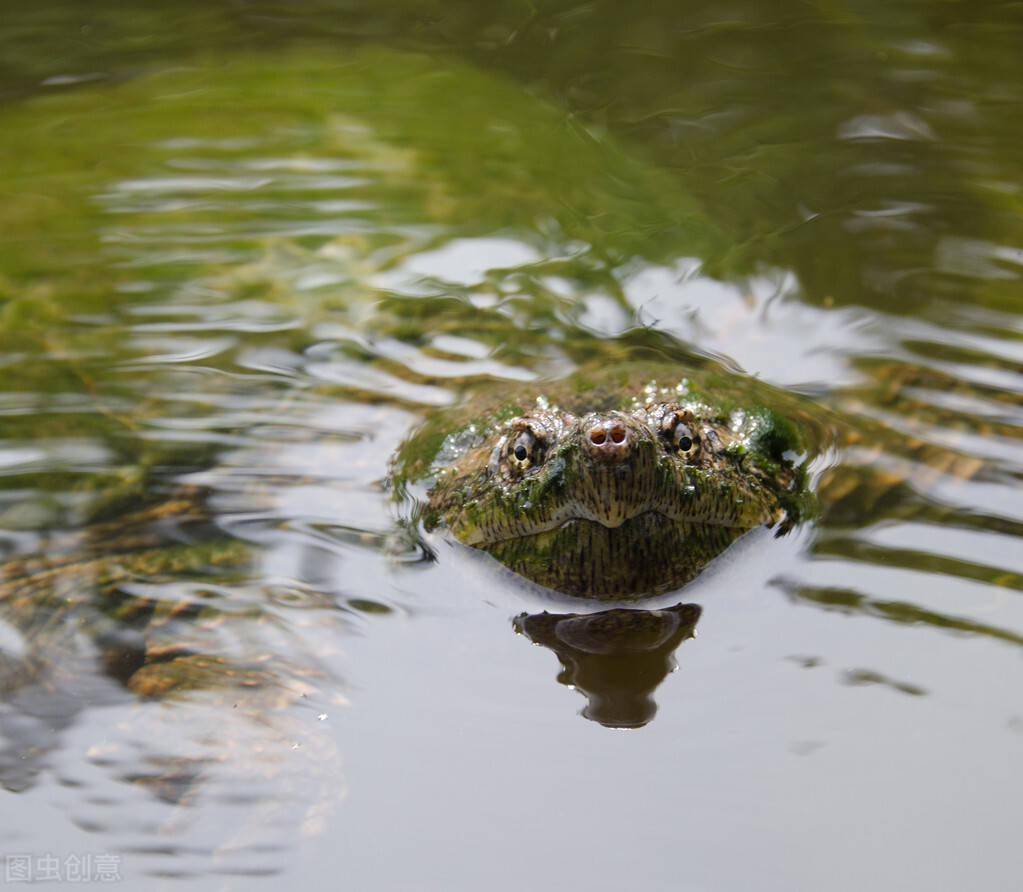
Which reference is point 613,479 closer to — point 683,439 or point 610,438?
point 610,438

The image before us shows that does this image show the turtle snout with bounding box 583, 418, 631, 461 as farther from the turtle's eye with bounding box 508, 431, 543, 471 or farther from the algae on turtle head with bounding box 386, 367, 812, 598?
the turtle's eye with bounding box 508, 431, 543, 471

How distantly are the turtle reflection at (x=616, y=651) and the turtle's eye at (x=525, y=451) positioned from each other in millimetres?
449

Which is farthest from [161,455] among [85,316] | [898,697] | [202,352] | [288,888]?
[898,697]

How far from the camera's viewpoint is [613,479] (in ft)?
Answer: 9.62

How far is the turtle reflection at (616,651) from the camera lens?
2969 mm

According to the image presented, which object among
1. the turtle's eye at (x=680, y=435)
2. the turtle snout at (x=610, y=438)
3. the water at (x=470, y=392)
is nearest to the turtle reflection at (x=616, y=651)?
the water at (x=470, y=392)

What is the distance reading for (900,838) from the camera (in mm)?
2496

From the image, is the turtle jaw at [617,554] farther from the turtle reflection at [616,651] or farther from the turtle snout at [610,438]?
the turtle snout at [610,438]

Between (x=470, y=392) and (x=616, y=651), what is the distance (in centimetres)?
119

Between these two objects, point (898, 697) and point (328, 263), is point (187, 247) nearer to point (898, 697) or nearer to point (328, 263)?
point (328, 263)

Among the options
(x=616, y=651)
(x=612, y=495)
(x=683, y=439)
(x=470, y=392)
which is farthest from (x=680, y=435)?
(x=470, y=392)

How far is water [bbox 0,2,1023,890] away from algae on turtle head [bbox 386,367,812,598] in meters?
0.12

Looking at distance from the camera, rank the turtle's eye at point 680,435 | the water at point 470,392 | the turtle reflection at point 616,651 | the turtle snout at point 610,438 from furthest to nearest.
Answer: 1. the turtle's eye at point 680,435
2. the turtle reflection at point 616,651
3. the turtle snout at point 610,438
4. the water at point 470,392

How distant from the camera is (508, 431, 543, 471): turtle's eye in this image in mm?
3152
